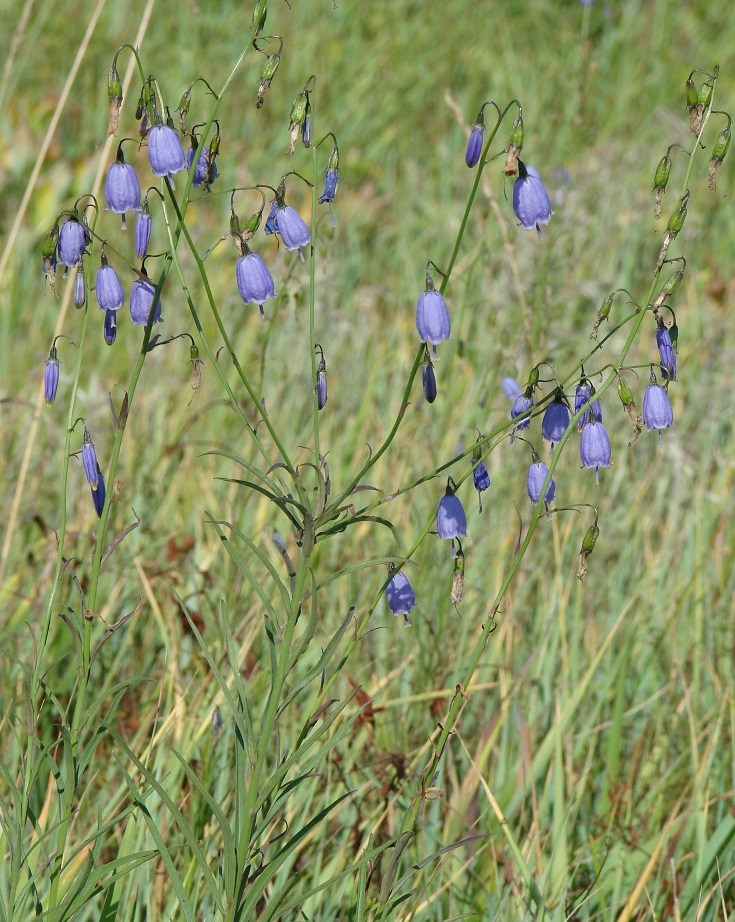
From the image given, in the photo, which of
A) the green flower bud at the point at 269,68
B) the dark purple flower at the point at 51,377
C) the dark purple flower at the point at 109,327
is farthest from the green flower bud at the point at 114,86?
the dark purple flower at the point at 51,377

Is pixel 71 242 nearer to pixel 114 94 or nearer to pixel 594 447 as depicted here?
pixel 114 94

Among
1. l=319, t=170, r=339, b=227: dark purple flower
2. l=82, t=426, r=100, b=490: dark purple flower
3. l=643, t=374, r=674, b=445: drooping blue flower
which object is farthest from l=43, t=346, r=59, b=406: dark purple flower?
l=643, t=374, r=674, b=445: drooping blue flower

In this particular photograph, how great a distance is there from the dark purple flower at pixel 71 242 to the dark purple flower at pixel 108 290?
5cm

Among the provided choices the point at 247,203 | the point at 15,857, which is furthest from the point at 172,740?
the point at 247,203

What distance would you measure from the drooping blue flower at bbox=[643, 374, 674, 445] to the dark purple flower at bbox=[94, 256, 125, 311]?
0.86 meters

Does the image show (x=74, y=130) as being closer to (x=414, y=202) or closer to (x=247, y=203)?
(x=247, y=203)

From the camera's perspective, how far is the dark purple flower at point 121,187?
162 cm

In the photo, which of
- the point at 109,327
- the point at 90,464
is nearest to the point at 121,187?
the point at 109,327

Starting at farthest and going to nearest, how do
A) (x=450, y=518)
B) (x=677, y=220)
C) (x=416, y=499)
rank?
(x=416, y=499) < (x=450, y=518) < (x=677, y=220)

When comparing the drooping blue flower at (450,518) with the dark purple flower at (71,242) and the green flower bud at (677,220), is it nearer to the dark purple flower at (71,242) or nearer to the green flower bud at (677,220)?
the green flower bud at (677,220)

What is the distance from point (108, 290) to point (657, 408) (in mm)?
901

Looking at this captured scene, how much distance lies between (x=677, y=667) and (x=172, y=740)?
1.40 metres

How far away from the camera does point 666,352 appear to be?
1.63 m

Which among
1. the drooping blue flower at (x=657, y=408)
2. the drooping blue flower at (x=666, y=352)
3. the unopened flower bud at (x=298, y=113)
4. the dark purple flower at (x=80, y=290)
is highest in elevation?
the unopened flower bud at (x=298, y=113)
